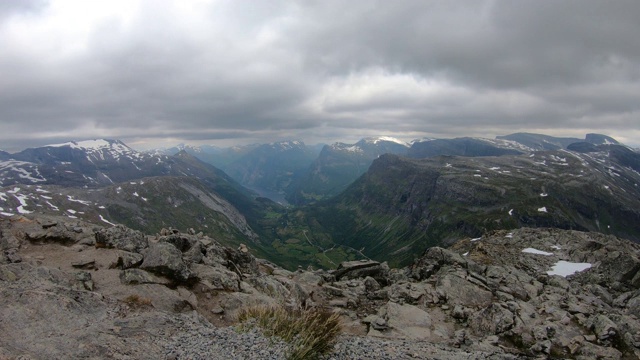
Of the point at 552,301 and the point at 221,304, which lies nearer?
the point at 221,304

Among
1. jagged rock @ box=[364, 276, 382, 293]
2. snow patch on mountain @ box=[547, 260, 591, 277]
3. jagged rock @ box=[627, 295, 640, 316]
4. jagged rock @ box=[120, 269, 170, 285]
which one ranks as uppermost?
jagged rock @ box=[120, 269, 170, 285]

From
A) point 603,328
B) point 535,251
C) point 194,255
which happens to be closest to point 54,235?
point 194,255

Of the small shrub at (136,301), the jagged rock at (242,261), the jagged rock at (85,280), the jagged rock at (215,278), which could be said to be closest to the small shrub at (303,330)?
the small shrub at (136,301)

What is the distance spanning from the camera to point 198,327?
44.4ft

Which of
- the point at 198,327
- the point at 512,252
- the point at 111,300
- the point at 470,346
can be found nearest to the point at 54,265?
the point at 111,300

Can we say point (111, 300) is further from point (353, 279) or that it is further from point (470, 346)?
point (353, 279)

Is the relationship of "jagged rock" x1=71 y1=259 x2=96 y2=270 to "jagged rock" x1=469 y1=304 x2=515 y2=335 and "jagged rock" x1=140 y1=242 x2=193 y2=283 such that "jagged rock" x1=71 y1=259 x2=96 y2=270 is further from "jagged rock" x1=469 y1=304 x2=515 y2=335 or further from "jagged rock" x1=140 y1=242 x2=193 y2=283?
"jagged rock" x1=469 y1=304 x2=515 y2=335

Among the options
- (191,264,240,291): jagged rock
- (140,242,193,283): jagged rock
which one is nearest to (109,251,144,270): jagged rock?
(140,242,193,283): jagged rock

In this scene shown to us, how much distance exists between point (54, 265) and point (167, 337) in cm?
1368

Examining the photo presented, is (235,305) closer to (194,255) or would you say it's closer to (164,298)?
(164,298)

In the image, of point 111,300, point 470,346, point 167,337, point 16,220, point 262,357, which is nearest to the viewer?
point 262,357

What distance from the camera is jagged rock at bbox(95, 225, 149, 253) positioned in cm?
2386

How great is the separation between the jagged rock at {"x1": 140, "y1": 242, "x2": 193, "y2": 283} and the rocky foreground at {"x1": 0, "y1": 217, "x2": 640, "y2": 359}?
65 mm

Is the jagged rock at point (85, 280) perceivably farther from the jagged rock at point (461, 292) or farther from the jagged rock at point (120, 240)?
the jagged rock at point (461, 292)
